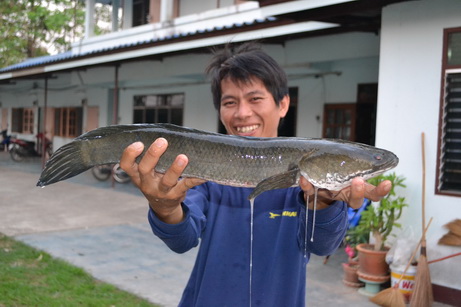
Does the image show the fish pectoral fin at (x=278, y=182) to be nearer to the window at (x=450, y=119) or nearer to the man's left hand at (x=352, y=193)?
the man's left hand at (x=352, y=193)

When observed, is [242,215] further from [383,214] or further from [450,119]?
[450,119]

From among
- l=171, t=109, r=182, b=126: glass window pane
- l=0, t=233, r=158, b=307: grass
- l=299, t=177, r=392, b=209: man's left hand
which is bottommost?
l=0, t=233, r=158, b=307: grass

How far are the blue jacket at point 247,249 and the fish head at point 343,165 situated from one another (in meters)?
0.23

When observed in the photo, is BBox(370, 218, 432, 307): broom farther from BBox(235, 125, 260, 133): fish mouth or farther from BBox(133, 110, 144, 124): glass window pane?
BBox(133, 110, 144, 124): glass window pane

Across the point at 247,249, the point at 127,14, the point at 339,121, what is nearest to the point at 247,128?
the point at 247,249

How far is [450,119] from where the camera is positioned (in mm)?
4820

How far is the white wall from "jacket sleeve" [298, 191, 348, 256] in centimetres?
327

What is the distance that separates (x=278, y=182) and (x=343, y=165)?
0.84 feet

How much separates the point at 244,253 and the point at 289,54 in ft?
22.4

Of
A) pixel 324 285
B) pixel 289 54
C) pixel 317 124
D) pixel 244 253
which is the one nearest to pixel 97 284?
pixel 324 285

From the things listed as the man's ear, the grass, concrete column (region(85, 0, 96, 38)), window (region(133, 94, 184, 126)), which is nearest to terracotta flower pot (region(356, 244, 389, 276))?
the grass

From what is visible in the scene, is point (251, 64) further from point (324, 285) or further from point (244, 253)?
point (324, 285)

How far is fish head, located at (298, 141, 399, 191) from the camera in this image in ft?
5.68

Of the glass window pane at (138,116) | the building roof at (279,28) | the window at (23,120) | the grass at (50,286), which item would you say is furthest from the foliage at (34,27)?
the grass at (50,286)
